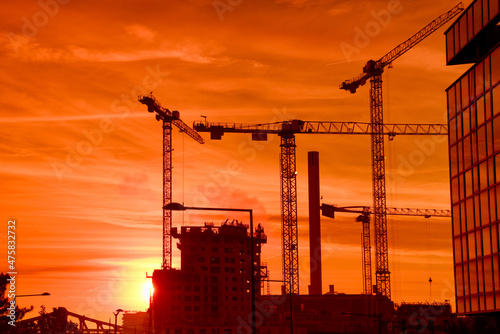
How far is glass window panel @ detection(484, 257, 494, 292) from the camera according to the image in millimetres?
52375

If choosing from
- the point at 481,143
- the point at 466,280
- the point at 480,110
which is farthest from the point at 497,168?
the point at 466,280

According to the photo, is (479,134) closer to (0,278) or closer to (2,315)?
(0,278)

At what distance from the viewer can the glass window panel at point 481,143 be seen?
177 feet

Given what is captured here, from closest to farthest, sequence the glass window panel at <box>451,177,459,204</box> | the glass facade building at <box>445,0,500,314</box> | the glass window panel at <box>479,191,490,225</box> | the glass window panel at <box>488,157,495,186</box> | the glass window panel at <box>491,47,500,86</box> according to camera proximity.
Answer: the glass window panel at <box>491,47,500,86</box> → the glass facade building at <box>445,0,500,314</box> → the glass window panel at <box>488,157,495,186</box> → the glass window panel at <box>479,191,490,225</box> → the glass window panel at <box>451,177,459,204</box>

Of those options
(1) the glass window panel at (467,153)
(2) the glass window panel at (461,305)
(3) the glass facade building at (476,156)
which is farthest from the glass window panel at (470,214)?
(2) the glass window panel at (461,305)

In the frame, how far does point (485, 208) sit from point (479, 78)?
28.2 feet

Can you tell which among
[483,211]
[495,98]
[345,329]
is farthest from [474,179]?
[345,329]

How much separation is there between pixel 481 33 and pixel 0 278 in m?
51.4

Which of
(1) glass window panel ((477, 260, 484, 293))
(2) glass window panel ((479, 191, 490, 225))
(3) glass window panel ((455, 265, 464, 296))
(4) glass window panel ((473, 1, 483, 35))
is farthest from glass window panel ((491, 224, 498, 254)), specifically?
(4) glass window panel ((473, 1, 483, 35))

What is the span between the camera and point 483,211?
177ft

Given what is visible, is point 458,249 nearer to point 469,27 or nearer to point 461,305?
point 461,305

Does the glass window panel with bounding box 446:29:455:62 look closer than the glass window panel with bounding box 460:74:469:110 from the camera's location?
No

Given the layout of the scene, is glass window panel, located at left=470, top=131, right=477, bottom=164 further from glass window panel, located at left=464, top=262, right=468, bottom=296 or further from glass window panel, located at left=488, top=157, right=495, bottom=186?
glass window panel, located at left=464, top=262, right=468, bottom=296

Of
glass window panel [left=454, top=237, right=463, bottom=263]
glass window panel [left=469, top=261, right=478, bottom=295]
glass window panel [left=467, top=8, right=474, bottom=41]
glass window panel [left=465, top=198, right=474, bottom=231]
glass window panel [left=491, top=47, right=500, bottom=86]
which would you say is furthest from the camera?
glass window panel [left=454, top=237, right=463, bottom=263]
